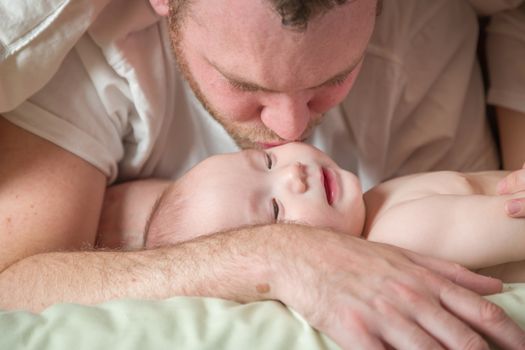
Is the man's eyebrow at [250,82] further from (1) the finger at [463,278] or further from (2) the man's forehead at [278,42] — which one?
(1) the finger at [463,278]

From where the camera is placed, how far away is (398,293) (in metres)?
0.88

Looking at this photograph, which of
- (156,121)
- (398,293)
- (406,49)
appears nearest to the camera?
(398,293)

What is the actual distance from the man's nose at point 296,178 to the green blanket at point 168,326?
29 cm

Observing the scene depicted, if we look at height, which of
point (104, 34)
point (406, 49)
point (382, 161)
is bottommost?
point (382, 161)

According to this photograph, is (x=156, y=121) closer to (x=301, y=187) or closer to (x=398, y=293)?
(x=301, y=187)

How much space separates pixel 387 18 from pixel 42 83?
2.45ft

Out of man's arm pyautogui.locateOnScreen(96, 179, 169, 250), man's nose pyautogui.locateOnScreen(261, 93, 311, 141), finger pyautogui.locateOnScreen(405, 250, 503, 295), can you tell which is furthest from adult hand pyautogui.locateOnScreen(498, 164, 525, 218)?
man's arm pyautogui.locateOnScreen(96, 179, 169, 250)

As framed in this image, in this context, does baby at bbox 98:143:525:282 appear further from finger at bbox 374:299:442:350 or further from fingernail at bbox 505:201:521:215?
finger at bbox 374:299:442:350

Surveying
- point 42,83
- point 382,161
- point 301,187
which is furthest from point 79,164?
point 382,161

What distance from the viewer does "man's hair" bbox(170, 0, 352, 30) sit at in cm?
98

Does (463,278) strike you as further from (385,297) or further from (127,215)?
(127,215)

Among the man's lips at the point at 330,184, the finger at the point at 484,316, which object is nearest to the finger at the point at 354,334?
the finger at the point at 484,316

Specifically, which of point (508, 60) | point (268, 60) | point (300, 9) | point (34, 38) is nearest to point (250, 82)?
point (268, 60)

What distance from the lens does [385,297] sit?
2.87ft
